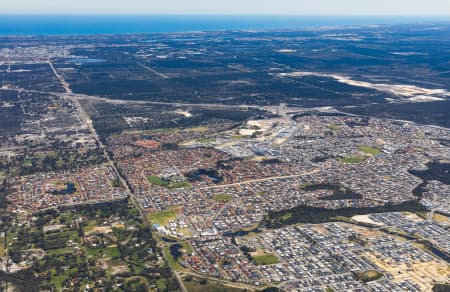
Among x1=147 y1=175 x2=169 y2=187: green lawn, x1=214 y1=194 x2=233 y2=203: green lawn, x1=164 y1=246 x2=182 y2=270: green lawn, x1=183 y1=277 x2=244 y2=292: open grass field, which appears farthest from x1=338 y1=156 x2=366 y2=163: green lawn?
x1=183 y1=277 x2=244 y2=292: open grass field

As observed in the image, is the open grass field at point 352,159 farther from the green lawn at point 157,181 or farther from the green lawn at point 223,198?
the green lawn at point 157,181

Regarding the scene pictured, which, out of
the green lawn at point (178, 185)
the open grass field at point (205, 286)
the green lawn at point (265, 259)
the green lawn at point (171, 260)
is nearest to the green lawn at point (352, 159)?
the green lawn at point (178, 185)

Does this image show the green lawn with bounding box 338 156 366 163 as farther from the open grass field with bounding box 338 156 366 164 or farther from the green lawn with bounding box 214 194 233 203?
the green lawn with bounding box 214 194 233 203

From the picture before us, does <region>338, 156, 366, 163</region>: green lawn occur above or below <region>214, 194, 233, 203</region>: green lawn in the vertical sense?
above

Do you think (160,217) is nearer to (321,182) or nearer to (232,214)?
(232,214)

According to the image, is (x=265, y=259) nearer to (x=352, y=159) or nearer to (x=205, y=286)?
(x=205, y=286)

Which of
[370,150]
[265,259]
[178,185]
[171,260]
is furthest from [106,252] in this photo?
[370,150]
